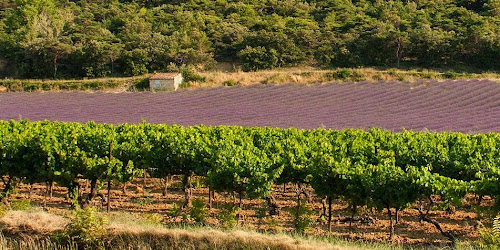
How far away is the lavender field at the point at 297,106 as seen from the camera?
27578mm

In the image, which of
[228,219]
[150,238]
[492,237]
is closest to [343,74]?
[228,219]

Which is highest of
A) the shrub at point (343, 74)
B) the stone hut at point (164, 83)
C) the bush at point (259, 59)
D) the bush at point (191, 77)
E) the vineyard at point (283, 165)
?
the bush at point (259, 59)

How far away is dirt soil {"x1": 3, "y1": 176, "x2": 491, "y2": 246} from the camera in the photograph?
14.2 metres

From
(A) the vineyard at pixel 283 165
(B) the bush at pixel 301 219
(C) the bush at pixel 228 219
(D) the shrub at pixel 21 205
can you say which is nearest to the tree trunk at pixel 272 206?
(A) the vineyard at pixel 283 165

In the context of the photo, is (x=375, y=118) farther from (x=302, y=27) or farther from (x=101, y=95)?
(x=302, y=27)

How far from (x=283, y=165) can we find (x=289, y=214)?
1.98 metres

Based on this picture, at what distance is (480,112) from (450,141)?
35.9ft

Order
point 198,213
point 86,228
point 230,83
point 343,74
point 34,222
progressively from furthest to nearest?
point 343,74, point 230,83, point 198,213, point 34,222, point 86,228

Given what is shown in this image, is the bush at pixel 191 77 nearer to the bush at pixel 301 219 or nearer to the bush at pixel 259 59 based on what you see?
the bush at pixel 259 59

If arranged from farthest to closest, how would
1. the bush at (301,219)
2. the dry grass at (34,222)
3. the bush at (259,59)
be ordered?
1. the bush at (259,59)
2. the bush at (301,219)
3. the dry grass at (34,222)

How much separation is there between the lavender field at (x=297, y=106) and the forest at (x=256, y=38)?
924cm

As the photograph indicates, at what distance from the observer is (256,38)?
168 ft

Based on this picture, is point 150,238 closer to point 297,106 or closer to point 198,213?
point 198,213

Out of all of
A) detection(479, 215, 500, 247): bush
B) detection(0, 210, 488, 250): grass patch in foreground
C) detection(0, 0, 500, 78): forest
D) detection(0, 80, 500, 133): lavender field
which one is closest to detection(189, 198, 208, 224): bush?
detection(0, 210, 488, 250): grass patch in foreground
